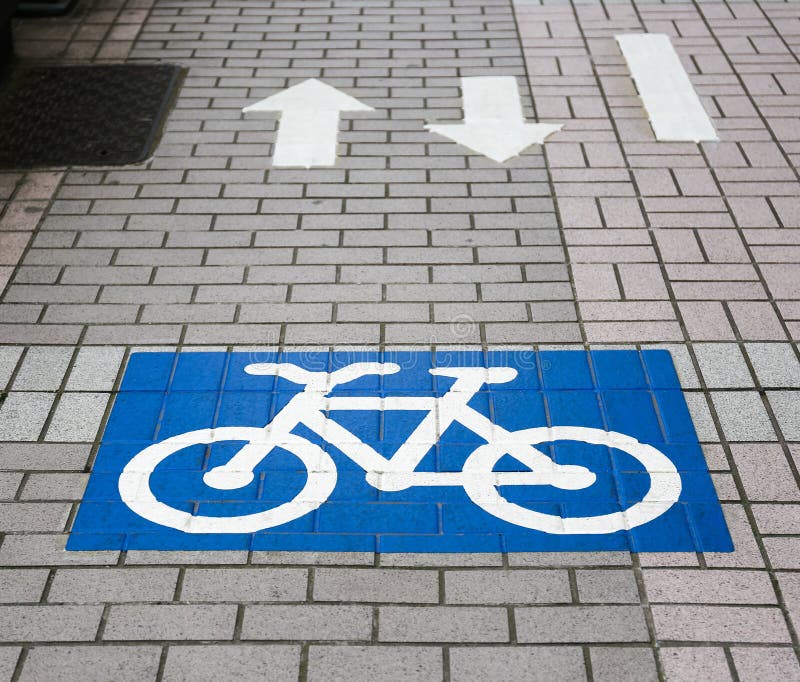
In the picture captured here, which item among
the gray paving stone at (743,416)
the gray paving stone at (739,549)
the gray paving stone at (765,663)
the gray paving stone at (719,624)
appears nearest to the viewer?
the gray paving stone at (765,663)

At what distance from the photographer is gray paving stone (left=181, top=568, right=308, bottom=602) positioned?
9.63ft

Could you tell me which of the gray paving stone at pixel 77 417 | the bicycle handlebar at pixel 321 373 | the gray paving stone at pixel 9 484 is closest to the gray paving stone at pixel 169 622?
the gray paving stone at pixel 9 484

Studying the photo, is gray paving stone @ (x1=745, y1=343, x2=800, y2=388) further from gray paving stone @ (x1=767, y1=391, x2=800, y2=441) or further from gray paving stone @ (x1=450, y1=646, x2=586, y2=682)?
gray paving stone @ (x1=450, y1=646, x2=586, y2=682)

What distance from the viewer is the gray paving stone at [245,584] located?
294 cm

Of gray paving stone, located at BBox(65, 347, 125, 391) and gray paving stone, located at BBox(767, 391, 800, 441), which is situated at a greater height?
gray paving stone, located at BBox(65, 347, 125, 391)

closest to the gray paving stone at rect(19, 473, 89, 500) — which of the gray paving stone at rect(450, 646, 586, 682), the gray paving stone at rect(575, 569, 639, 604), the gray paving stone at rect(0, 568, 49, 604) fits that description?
the gray paving stone at rect(0, 568, 49, 604)

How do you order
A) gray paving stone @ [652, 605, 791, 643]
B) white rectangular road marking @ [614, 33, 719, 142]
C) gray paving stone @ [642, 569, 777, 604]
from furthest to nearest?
white rectangular road marking @ [614, 33, 719, 142] < gray paving stone @ [642, 569, 777, 604] < gray paving stone @ [652, 605, 791, 643]

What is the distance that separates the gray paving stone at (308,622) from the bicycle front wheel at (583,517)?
642mm

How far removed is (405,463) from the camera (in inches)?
133

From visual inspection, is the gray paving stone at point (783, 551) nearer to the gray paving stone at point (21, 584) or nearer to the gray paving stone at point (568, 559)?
the gray paving stone at point (568, 559)

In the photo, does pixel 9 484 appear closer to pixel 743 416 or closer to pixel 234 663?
pixel 234 663

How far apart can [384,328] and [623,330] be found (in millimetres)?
1086

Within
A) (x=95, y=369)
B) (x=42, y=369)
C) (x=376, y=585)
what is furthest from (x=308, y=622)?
(x=42, y=369)

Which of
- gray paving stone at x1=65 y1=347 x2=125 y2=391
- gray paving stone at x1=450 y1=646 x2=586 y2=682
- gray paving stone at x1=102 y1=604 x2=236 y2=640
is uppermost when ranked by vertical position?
gray paving stone at x1=102 y1=604 x2=236 y2=640
